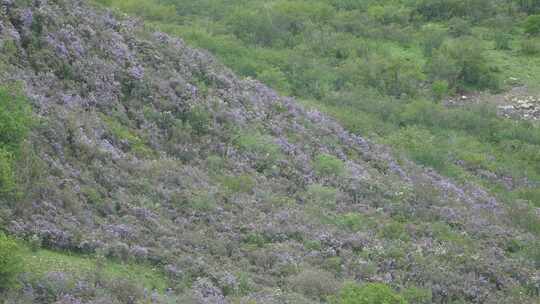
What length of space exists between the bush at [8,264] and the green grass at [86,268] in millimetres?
436

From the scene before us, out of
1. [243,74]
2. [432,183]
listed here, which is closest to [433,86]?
[243,74]

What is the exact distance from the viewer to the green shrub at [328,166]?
15.5 m

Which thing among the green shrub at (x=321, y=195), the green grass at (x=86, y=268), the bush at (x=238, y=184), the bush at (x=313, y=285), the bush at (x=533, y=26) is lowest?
the bush at (x=533, y=26)

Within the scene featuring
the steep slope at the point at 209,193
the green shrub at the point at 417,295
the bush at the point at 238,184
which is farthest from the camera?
the bush at the point at 238,184

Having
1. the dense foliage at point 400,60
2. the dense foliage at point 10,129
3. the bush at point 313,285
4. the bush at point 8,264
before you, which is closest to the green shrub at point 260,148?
the bush at point 313,285

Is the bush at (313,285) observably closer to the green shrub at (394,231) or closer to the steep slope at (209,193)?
the steep slope at (209,193)

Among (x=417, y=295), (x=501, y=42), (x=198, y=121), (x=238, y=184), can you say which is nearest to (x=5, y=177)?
(x=238, y=184)

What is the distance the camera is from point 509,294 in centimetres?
1282

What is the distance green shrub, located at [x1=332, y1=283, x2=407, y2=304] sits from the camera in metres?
10.0

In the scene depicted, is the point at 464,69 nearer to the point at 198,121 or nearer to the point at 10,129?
the point at 198,121

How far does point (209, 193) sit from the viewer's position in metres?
12.6

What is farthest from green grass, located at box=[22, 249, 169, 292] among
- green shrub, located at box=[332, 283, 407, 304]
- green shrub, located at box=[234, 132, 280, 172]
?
green shrub, located at box=[234, 132, 280, 172]

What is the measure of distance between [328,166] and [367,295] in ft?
18.8

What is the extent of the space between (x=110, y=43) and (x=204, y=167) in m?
3.37
